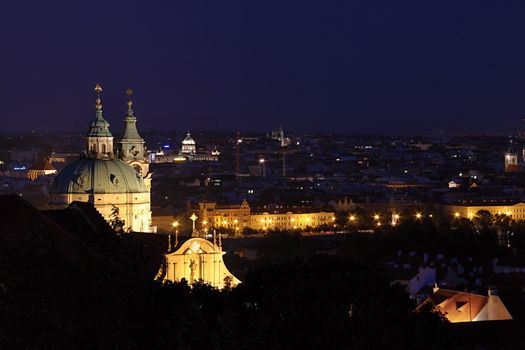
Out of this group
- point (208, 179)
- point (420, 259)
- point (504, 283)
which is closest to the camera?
point (504, 283)

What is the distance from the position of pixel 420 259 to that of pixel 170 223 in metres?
45.4

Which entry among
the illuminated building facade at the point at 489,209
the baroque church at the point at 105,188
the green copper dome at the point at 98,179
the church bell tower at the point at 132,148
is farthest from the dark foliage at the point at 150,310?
the illuminated building facade at the point at 489,209

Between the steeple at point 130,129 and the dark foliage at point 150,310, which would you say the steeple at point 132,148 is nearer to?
the steeple at point 130,129

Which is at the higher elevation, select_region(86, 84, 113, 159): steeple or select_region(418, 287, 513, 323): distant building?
select_region(86, 84, 113, 159): steeple

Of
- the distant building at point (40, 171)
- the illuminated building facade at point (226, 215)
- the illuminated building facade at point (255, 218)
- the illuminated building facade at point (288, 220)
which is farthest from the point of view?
the distant building at point (40, 171)

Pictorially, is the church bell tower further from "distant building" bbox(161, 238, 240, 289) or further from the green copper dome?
"distant building" bbox(161, 238, 240, 289)

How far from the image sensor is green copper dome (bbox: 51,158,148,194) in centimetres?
6488

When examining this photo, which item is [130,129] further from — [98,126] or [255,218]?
[255,218]

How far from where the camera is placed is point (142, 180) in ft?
222

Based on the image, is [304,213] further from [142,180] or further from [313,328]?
[313,328]

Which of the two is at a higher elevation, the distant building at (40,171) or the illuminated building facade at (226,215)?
the distant building at (40,171)

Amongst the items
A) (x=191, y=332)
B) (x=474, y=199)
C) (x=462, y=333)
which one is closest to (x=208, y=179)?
(x=474, y=199)

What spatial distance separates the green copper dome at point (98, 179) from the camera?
64875 mm

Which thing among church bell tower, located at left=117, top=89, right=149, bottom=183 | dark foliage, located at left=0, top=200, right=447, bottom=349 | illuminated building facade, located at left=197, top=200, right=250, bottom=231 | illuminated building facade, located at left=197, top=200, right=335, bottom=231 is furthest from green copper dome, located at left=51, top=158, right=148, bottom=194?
illuminated building facade, located at left=197, top=200, right=335, bottom=231
